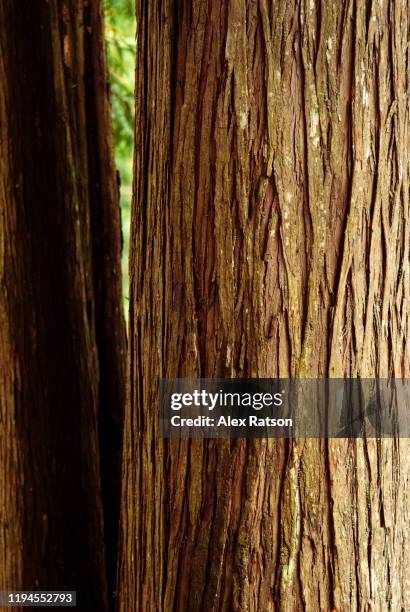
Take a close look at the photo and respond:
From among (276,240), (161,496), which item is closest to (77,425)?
(161,496)

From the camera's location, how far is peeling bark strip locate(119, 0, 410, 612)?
1841 millimetres

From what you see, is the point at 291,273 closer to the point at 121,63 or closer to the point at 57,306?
the point at 57,306

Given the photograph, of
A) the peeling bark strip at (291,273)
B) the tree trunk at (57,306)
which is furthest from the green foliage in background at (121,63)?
the peeling bark strip at (291,273)

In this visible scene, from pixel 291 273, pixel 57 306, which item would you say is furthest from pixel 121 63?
pixel 291 273

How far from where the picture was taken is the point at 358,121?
186cm

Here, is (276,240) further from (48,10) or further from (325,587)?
(48,10)

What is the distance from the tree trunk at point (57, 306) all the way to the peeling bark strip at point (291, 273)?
37.6 inches

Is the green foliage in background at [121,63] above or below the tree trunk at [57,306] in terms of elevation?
above

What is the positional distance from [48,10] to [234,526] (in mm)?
2114

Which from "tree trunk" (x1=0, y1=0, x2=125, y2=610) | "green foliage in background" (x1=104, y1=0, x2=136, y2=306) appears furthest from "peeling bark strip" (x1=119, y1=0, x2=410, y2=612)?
"green foliage in background" (x1=104, y1=0, x2=136, y2=306)

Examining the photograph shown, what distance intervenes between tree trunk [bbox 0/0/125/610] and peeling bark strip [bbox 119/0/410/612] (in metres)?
0.95

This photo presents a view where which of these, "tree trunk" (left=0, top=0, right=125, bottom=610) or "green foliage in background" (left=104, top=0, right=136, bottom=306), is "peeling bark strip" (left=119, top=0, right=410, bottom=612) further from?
"green foliage in background" (left=104, top=0, right=136, bottom=306)

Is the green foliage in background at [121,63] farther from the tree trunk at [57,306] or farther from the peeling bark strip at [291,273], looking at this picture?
the peeling bark strip at [291,273]

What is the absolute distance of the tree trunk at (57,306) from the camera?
8.90 feet
